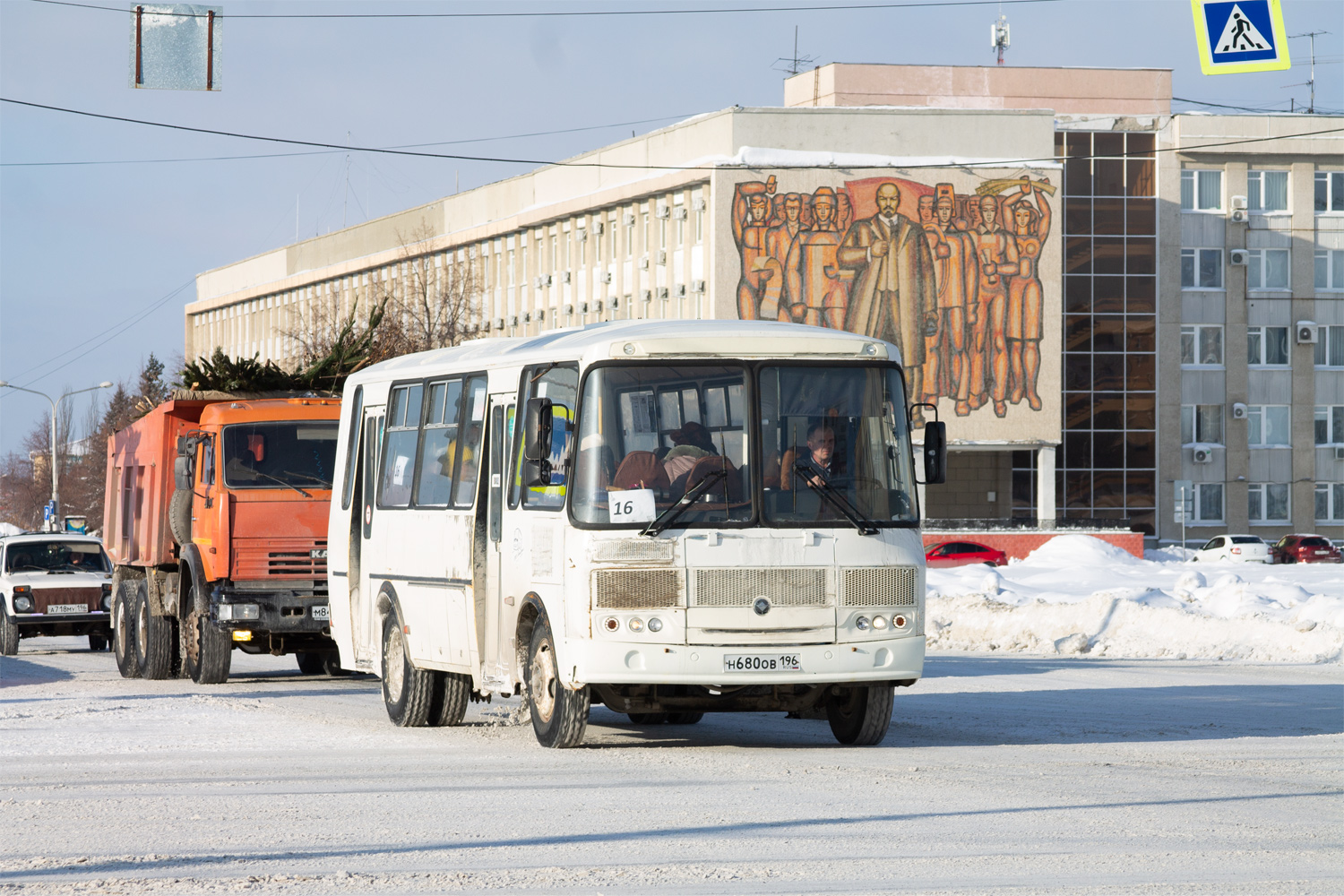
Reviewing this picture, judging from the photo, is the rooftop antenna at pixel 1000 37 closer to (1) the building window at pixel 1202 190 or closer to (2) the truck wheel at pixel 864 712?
(1) the building window at pixel 1202 190

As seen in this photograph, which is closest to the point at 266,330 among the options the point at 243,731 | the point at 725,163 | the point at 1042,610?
the point at 725,163

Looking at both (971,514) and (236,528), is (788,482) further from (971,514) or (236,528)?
(971,514)

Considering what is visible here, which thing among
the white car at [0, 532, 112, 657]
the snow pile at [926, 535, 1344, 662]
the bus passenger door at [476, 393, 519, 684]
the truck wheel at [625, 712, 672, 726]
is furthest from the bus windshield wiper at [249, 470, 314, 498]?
the snow pile at [926, 535, 1344, 662]

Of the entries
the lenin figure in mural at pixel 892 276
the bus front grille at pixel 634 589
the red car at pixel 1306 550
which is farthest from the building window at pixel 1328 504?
the bus front grille at pixel 634 589

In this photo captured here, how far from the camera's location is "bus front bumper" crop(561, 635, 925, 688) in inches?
476

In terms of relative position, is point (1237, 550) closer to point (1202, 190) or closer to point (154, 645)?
point (1202, 190)

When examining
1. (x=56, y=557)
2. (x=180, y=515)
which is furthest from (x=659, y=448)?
(x=56, y=557)

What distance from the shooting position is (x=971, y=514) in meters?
75.3

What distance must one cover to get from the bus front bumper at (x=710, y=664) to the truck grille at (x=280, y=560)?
27.1 ft

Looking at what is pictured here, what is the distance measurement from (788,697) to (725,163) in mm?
56412

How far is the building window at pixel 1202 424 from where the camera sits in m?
78.4

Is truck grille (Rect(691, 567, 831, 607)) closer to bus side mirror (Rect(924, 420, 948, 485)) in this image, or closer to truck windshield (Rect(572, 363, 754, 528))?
truck windshield (Rect(572, 363, 754, 528))

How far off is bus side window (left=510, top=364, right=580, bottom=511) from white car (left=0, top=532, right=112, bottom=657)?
55.5 ft

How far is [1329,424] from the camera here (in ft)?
261
